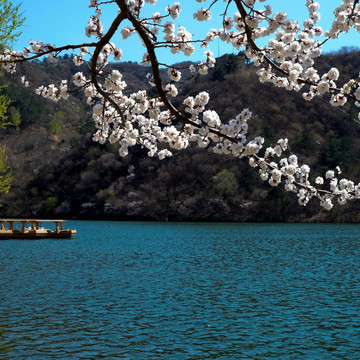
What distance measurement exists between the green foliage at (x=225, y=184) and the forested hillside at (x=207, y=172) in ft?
0.65

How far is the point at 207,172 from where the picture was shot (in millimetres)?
99812

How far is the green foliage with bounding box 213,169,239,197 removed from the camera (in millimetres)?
92812

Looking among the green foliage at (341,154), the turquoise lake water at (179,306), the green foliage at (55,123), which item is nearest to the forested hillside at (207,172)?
the green foliage at (341,154)

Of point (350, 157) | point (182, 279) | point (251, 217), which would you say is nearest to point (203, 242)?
point (182, 279)

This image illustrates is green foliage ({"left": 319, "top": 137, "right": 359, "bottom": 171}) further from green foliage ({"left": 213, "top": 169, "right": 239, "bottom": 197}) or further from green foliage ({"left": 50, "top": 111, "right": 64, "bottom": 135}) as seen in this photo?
green foliage ({"left": 50, "top": 111, "right": 64, "bottom": 135})

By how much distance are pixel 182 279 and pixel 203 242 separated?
870 inches

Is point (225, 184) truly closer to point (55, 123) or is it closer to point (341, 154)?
point (341, 154)

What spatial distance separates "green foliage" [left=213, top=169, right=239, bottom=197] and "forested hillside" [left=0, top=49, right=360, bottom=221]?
199 millimetres

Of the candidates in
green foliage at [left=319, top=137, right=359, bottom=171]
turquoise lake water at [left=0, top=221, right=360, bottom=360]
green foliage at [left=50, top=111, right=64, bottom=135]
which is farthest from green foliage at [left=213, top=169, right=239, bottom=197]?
green foliage at [left=50, top=111, right=64, bottom=135]

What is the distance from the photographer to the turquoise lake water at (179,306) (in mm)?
13734

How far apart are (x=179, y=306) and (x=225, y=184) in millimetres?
74563

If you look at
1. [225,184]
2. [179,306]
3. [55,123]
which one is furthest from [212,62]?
[55,123]

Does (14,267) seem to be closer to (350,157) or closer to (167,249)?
(167,249)

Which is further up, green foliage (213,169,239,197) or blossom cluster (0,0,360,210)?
green foliage (213,169,239,197)
